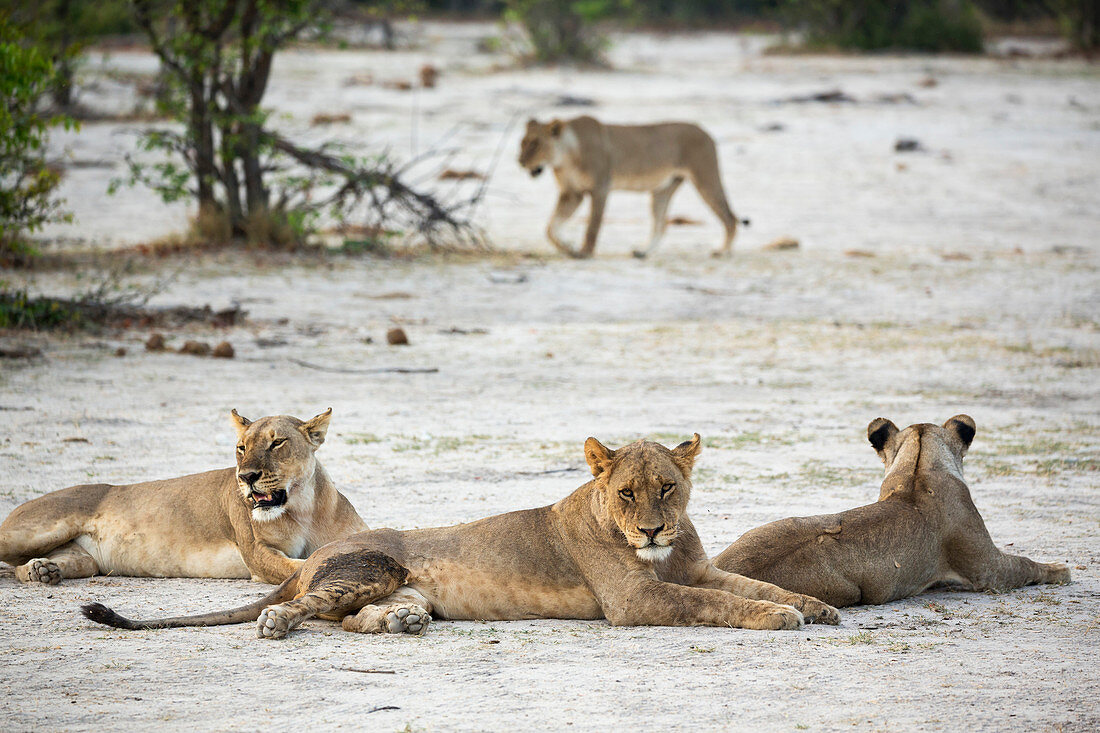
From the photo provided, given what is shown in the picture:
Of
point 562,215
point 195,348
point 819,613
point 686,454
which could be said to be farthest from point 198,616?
point 562,215

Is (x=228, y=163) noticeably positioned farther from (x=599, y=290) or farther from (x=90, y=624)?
(x=90, y=624)

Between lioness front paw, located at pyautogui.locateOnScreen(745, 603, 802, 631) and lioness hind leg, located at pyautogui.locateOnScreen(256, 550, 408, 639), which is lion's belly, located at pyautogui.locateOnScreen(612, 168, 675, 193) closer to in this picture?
lioness hind leg, located at pyautogui.locateOnScreen(256, 550, 408, 639)

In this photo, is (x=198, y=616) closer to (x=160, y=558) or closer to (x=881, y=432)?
(x=160, y=558)

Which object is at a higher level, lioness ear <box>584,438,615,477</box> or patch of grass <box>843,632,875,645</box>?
lioness ear <box>584,438,615,477</box>

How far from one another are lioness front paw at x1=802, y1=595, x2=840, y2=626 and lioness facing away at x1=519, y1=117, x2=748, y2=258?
35.3ft

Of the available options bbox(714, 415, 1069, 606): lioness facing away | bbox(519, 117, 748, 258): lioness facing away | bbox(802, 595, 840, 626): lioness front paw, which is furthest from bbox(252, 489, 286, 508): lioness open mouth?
bbox(519, 117, 748, 258): lioness facing away

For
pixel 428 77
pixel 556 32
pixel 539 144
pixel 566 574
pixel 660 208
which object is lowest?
pixel 566 574

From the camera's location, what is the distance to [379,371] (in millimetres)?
10242

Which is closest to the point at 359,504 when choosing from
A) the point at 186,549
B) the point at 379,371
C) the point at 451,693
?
the point at 186,549

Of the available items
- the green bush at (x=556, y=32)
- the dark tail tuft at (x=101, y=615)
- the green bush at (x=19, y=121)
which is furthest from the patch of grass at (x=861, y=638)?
the green bush at (x=556, y=32)

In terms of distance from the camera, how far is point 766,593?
4863 millimetres

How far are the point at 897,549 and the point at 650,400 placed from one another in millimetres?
4381

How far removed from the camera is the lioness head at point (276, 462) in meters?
5.31

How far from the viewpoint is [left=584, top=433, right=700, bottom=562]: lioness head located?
4766 mm
